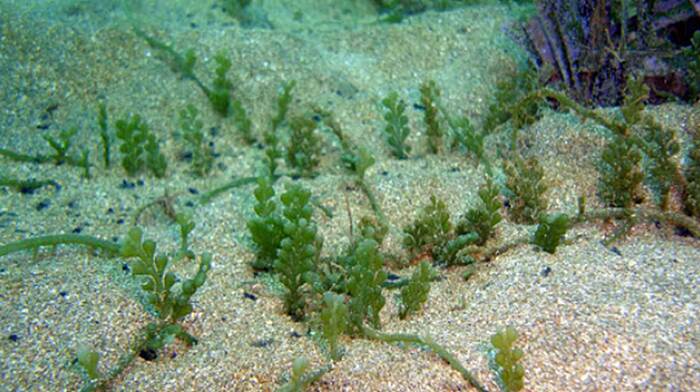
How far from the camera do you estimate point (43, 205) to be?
476cm

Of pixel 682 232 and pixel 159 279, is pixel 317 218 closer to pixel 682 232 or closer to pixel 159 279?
pixel 159 279

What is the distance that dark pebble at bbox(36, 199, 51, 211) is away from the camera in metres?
4.73

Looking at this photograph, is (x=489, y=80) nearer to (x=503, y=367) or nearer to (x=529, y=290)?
(x=529, y=290)

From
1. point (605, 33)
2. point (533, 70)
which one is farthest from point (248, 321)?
point (605, 33)

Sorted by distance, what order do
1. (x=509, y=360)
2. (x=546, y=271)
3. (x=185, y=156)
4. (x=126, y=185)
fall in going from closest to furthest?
(x=509, y=360) < (x=546, y=271) < (x=126, y=185) < (x=185, y=156)

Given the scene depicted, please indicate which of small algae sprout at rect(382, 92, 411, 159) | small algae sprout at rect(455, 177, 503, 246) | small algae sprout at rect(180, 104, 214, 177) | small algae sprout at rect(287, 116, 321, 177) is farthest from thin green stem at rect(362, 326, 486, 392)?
small algae sprout at rect(180, 104, 214, 177)

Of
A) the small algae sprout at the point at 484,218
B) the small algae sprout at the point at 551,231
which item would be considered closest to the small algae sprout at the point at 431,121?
the small algae sprout at the point at 484,218

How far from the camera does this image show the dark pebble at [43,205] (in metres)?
4.73

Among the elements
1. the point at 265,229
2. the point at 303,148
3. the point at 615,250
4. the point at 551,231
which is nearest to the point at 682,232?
the point at 615,250

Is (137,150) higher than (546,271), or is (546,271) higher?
(137,150)

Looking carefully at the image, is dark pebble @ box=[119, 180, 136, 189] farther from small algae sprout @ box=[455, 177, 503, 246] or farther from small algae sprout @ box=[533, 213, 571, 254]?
small algae sprout @ box=[533, 213, 571, 254]

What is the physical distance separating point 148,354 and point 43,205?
7.45ft

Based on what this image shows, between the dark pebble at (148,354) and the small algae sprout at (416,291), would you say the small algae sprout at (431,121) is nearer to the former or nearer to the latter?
the small algae sprout at (416,291)

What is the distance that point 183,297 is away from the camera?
3275 mm
